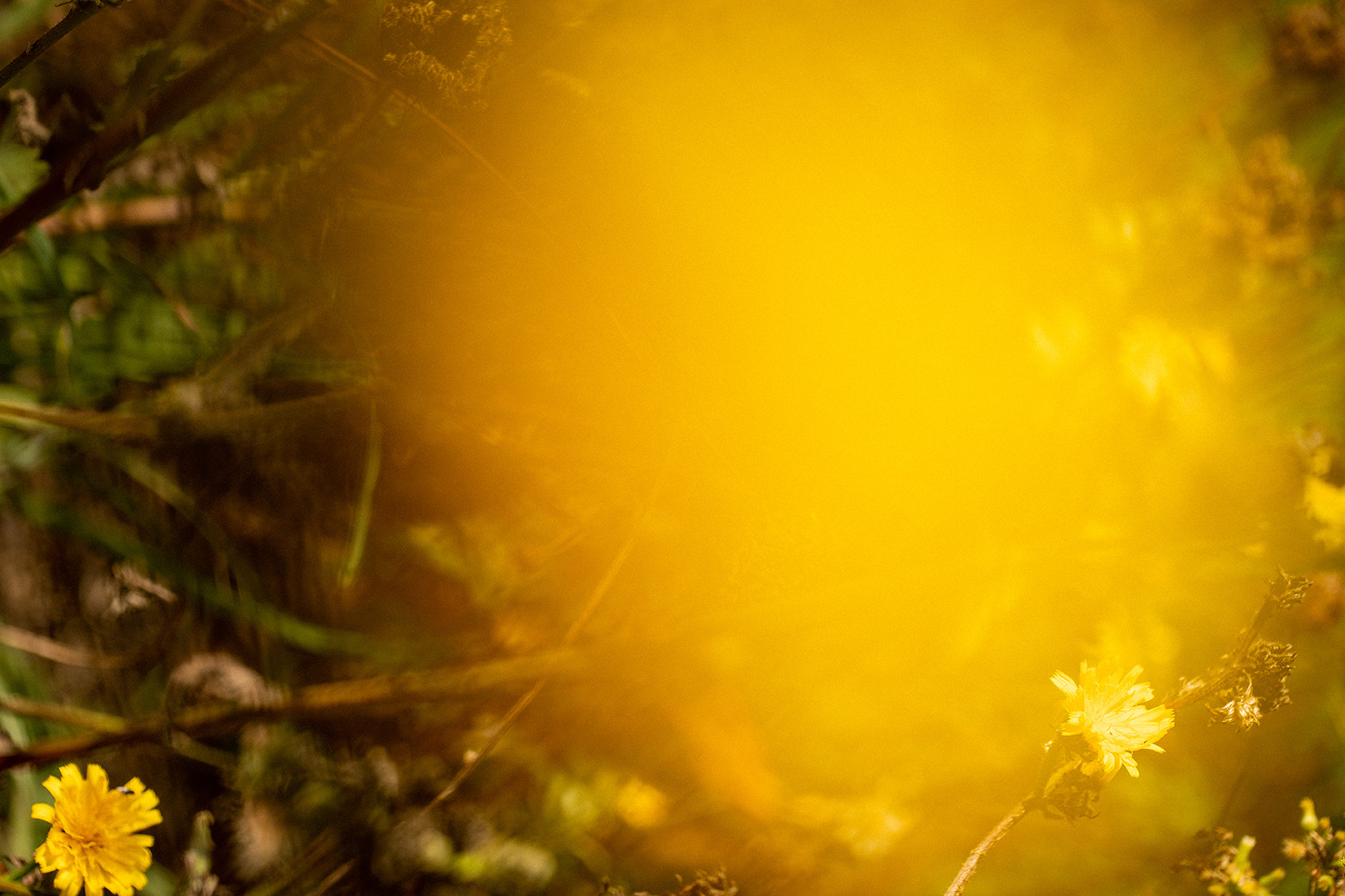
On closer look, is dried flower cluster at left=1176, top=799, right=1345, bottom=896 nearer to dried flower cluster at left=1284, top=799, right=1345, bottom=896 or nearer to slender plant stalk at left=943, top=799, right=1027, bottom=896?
dried flower cluster at left=1284, top=799, right=1345, bottom=896

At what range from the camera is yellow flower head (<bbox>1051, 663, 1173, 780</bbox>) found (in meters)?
0.57

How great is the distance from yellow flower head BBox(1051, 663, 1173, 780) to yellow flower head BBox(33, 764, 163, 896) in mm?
770

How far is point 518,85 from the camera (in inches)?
26.7

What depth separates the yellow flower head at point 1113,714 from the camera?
0.57 metres

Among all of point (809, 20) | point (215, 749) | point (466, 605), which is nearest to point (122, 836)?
point (215, 749)

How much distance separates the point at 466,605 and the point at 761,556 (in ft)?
1.09

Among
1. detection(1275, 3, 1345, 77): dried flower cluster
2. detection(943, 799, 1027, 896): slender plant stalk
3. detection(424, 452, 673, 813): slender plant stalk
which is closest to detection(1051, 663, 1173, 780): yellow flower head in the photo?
detection(943, 799, 1027, 896): slender plant stalk

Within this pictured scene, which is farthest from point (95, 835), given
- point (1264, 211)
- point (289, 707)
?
point (1264, 211)

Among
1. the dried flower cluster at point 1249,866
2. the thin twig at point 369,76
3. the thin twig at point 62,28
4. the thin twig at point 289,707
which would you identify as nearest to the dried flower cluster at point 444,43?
A: the thin twig at point 369,76

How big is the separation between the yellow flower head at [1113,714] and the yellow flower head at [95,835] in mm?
770

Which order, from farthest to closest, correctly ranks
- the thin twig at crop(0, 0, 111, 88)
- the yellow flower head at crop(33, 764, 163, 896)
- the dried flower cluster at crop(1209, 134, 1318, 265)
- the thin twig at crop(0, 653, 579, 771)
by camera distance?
the dried flower cluster at crop(1209, 134, 1318, 265) → the thin twig at crop(0, 653, 579, 771) → the yellow flower head at crop(33, 764, 163, 896) → the thin twig at crop(0, 0, 111, 88)

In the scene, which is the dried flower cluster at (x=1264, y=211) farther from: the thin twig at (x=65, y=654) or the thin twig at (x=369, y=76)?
the thin twig at (x=65, y=654)

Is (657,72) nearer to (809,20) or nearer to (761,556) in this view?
(809,20)

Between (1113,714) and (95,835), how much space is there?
86 centimetres
